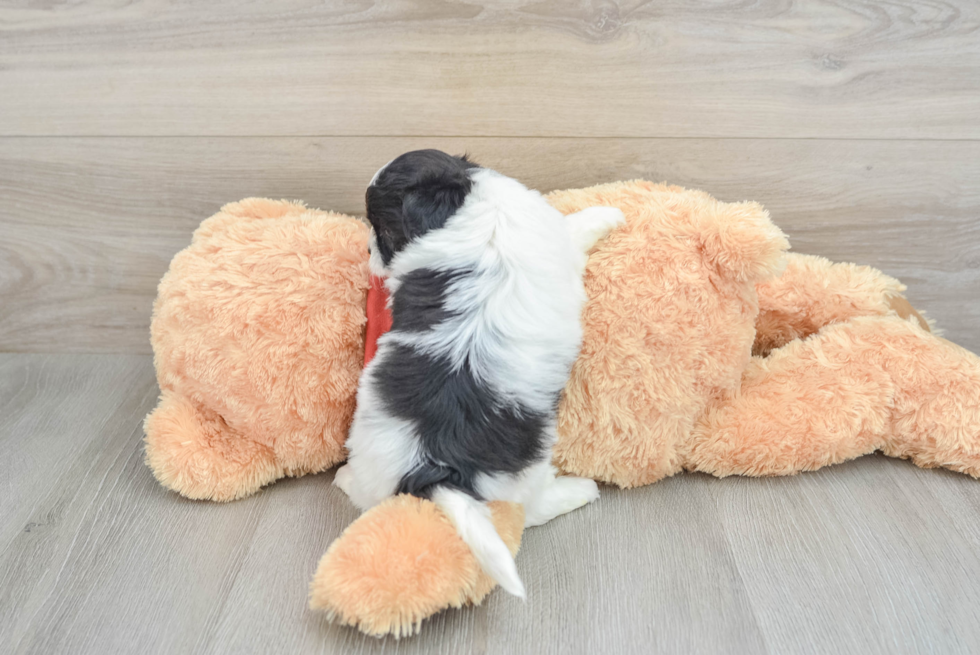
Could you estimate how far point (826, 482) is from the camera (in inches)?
42.5

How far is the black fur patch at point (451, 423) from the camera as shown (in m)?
0.84

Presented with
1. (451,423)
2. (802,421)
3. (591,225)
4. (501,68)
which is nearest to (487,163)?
(501,68)

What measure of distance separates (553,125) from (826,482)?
2.45ft

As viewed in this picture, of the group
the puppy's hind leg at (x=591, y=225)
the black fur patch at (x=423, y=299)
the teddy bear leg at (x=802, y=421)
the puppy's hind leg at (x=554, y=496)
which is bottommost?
the puppy's hind leg at (x=554, y=496)

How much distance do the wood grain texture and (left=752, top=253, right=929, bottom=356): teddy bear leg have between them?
251 millimetres

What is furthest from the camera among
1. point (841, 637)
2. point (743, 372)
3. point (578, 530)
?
point (743, 372)

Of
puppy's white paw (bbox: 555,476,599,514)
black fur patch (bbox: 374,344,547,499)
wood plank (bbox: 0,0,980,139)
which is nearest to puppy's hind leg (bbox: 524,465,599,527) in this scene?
puppy's white paw (bbox: 555,476,599,514)

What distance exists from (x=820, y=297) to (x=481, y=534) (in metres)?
0.78

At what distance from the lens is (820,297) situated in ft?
3.92

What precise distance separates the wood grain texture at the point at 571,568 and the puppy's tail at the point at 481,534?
0.45 ft

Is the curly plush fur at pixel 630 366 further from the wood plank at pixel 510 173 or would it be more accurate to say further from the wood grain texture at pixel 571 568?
the wood plank at pixel 510 173

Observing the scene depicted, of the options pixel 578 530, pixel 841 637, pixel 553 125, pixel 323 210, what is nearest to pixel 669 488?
pixel 578 530

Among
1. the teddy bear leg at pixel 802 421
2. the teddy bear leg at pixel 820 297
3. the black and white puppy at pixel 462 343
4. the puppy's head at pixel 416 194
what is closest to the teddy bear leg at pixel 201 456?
the black and white puppy at pixel 462 343

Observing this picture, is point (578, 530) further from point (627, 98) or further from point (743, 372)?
point (627, 98)
